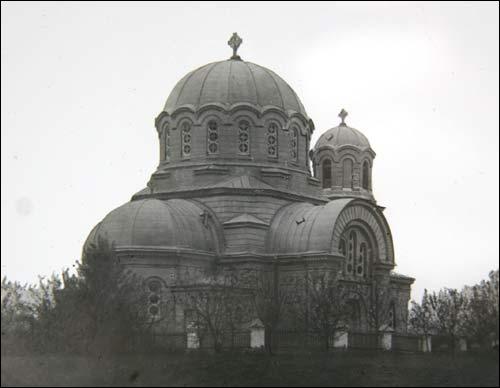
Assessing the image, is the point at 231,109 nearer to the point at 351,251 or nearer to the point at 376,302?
the point at 351,251

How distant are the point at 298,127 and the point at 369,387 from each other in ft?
81.8

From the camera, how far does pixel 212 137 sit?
49531mm

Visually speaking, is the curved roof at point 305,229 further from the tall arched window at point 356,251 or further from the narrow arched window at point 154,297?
the narrow arched window at point 154,297

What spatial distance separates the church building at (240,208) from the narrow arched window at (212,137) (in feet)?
0.15

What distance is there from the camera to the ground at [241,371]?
26062mm

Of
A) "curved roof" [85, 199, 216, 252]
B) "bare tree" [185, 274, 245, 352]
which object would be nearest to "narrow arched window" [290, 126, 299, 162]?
"curved roof" [85, 199, 216, 252]

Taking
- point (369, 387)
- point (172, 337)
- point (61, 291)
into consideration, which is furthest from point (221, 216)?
point (369, 387)

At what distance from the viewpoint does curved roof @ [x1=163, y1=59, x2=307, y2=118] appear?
4962 centimetres

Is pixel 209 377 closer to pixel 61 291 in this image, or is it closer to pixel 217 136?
pixel 61 291

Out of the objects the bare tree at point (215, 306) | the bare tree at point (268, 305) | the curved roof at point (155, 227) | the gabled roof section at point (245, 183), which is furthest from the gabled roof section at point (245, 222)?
the bare tree at point (215, 306)

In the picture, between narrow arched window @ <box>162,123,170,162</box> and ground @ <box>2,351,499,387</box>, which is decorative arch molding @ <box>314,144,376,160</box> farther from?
ground @ <box>2,351,499,387</box>

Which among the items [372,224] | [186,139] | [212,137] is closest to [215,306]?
[372,224]

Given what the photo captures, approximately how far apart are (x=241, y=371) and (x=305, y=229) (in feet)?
51.2

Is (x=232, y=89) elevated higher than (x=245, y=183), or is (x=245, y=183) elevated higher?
(x=232, y=89)
